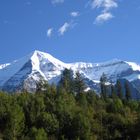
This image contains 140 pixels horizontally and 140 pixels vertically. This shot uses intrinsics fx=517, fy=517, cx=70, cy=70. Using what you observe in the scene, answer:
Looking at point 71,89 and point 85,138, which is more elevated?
point 71,89

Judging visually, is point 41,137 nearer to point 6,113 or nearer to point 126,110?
point 6,113

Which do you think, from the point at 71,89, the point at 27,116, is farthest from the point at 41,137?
the point at 71,89

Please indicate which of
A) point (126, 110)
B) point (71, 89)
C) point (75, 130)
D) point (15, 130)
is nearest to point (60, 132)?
point (75, 130)

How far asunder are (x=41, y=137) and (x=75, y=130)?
59.1 ft

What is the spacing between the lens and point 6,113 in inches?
5659

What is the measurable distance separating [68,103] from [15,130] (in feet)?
76.7

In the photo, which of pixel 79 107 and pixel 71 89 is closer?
pixel 79 107

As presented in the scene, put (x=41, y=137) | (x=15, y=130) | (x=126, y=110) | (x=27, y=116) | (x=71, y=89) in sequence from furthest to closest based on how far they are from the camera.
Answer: (x=71, y=89), (x=126, y=110), (x=27, y=116), (x=15, y=130), (x=41, y=137)

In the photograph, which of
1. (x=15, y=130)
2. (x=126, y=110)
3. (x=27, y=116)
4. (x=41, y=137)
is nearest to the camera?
(x=41, y=137)

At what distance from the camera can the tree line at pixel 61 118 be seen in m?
140

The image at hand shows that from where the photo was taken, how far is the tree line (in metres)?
140

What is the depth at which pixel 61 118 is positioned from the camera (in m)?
147

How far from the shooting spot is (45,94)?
163m

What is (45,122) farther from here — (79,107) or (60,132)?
(79,107)
